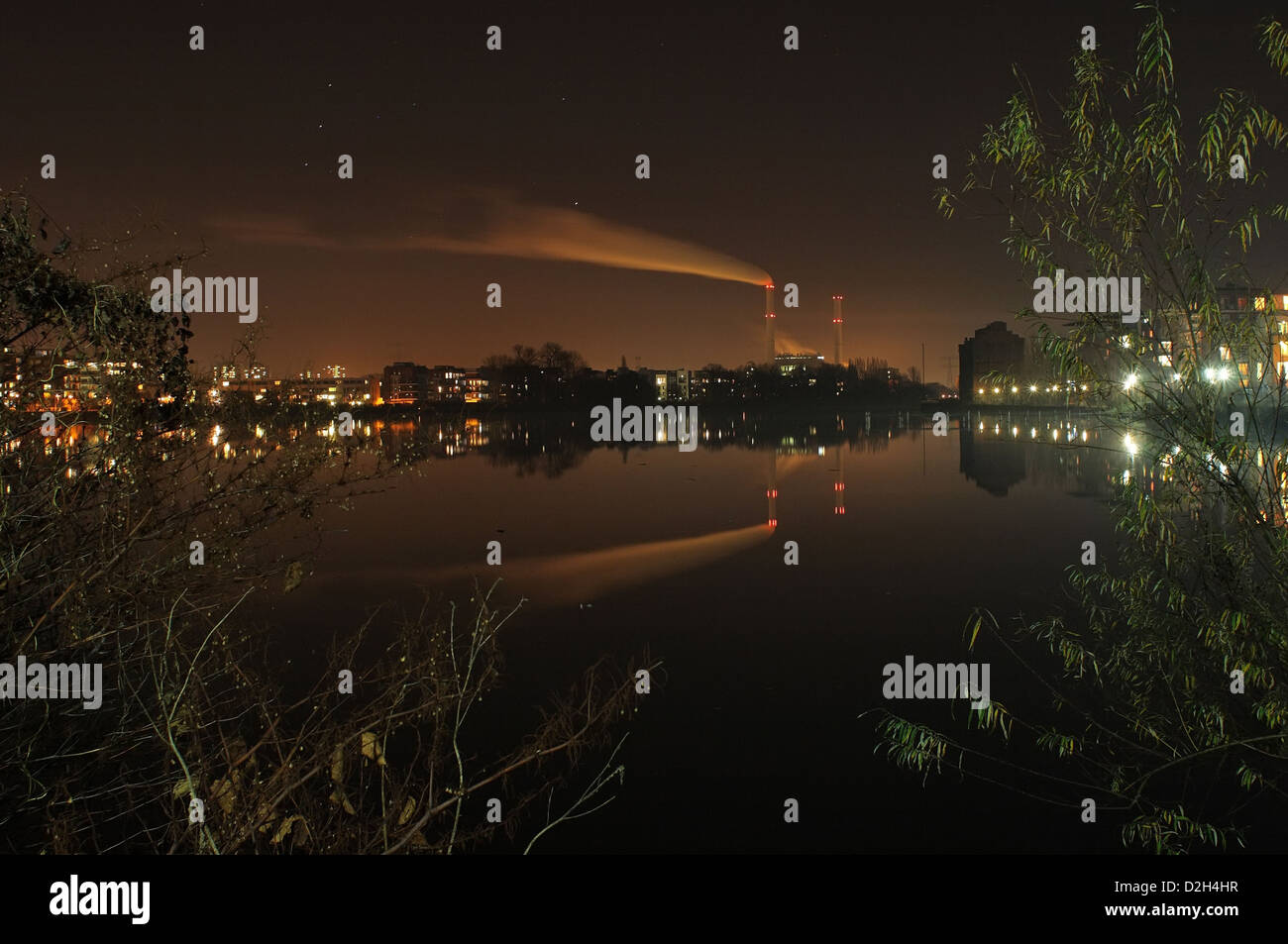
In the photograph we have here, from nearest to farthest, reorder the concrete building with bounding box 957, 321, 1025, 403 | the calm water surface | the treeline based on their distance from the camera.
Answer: the calm water surface
the treeline
the concrete building with bounding box 957, 321, 1025, 403

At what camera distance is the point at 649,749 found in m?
10.6

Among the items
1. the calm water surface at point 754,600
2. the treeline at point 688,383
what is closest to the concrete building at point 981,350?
the treeline at point 688,383

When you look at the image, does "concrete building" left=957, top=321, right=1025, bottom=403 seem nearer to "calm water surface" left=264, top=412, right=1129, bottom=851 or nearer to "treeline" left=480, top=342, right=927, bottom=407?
"treeline" left=480, top=342, right=927, bottom=407

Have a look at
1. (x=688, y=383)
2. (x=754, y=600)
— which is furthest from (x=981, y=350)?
(x=754, y=600)

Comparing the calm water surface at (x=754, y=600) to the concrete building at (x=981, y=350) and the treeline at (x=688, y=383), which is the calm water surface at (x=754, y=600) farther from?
the concrete building at (x=981, y=350)

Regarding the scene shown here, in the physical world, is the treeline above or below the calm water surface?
above

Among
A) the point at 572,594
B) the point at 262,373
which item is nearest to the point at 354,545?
the point at 572,594

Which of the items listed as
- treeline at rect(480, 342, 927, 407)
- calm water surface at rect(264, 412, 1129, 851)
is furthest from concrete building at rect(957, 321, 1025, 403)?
calm water surface at rect(264, 412, 1129, 851)
